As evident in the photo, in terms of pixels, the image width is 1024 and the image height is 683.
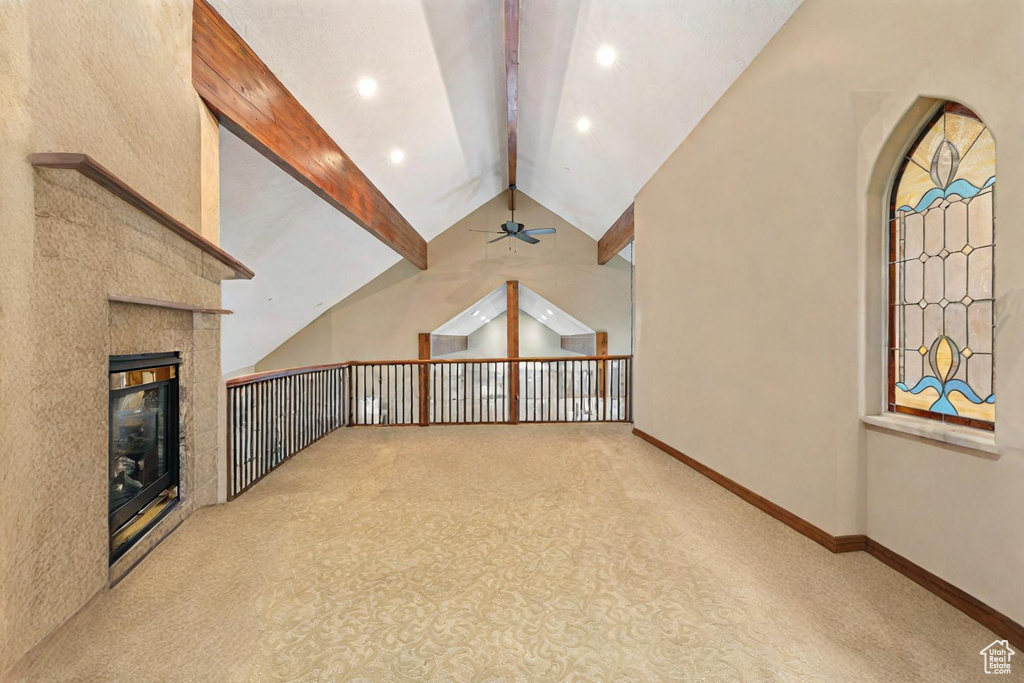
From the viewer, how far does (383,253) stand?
644 cm

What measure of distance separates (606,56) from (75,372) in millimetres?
3921

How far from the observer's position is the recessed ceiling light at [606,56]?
3.28 meters

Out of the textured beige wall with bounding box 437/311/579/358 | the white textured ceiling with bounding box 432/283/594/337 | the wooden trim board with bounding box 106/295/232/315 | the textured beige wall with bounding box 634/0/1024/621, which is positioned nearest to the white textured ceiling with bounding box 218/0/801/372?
the textured beige wall with bounding box 634/0/1024/621

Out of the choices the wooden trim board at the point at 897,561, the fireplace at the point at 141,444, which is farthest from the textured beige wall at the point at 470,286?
the fireplace at the point at 141,444

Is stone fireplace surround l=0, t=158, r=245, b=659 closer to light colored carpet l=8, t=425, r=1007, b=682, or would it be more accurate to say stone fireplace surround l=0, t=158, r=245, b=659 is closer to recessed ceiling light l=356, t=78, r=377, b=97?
light colored carpet l=8, t=425, r=1007, b=682

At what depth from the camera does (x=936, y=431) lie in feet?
5.62

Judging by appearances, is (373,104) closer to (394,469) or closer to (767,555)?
→ (394,469)

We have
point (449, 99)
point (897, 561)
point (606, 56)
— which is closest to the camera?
point (897, 561)

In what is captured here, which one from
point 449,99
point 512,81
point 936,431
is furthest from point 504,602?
point 449,99

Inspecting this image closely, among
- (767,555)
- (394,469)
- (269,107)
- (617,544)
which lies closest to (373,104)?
(269,107)

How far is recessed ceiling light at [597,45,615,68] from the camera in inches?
129

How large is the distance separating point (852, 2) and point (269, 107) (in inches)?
142

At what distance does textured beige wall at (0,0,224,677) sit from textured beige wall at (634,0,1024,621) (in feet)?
11.1

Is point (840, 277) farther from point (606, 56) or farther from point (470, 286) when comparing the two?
point (470, 286)
